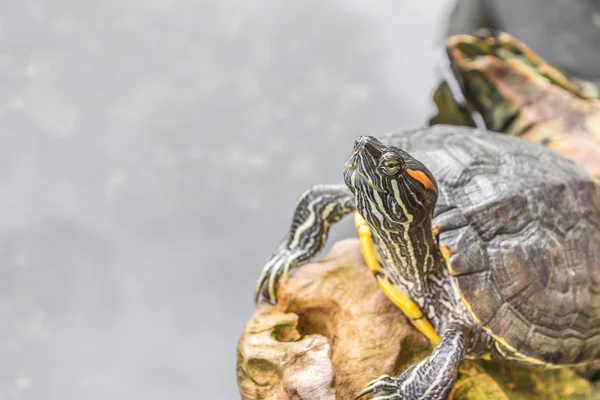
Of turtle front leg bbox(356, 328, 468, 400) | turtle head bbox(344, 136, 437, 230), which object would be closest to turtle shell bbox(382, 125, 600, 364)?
turtle front leg bbox(356, 328, 468, 400)

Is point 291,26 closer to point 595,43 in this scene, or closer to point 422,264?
point 595,43

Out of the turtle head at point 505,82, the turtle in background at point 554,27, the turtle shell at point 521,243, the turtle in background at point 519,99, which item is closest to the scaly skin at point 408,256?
the turtle shell at point 521,243

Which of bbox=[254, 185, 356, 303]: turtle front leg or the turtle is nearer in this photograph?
the turtle

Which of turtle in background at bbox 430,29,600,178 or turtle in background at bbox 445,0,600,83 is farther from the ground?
turtle in background at bbox 445,0,600,83

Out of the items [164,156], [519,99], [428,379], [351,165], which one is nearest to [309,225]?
[351,165]

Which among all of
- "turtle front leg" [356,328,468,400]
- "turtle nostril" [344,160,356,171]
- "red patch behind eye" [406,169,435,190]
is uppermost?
"turtle nostril" [344,160,356,171]

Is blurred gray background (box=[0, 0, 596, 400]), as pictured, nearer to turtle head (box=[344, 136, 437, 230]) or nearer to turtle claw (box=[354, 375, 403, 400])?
turtle claw (box=[354, 375, 403, 400])
